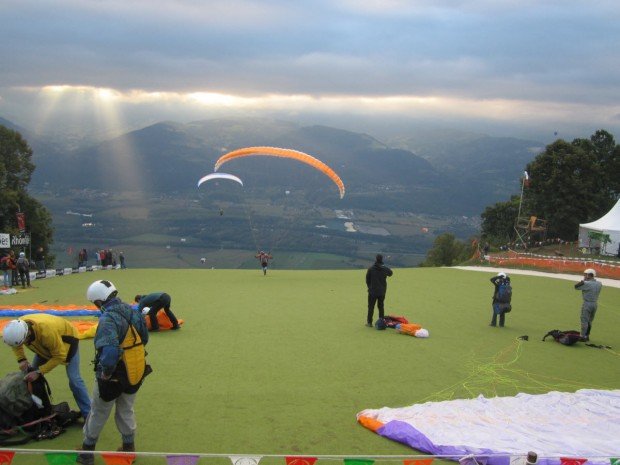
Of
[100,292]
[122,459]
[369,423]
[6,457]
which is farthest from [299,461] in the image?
[6,457]

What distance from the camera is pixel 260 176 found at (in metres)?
153

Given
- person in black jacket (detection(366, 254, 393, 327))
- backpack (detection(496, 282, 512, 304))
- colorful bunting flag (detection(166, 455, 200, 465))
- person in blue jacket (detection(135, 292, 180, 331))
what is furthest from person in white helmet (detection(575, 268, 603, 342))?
colorful bunting flag (detection(166, 455, 200, 465))

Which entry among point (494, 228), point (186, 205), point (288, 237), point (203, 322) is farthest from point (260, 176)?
Answer: point (203, 322)

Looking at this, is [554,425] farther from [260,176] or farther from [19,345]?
[260,176]

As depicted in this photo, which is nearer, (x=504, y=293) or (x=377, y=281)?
(x=377, y=281)

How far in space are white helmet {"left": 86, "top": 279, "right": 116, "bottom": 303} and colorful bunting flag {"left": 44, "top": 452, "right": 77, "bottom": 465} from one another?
1298 mm

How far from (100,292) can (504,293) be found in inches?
380

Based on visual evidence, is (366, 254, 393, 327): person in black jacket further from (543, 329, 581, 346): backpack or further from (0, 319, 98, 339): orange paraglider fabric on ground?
(0, 319, 98, 339): orange paraglider fabric on ground

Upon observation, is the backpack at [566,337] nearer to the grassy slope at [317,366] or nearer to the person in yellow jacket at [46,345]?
the grassy slope at [317,366]

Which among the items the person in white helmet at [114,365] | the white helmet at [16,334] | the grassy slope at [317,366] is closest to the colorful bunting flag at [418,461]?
the grassy slope at [317,366]

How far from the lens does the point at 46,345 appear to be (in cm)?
561

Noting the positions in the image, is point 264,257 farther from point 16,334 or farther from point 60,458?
point 60,458

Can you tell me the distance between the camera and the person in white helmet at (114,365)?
16.0 ft

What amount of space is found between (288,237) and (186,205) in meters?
51.0
